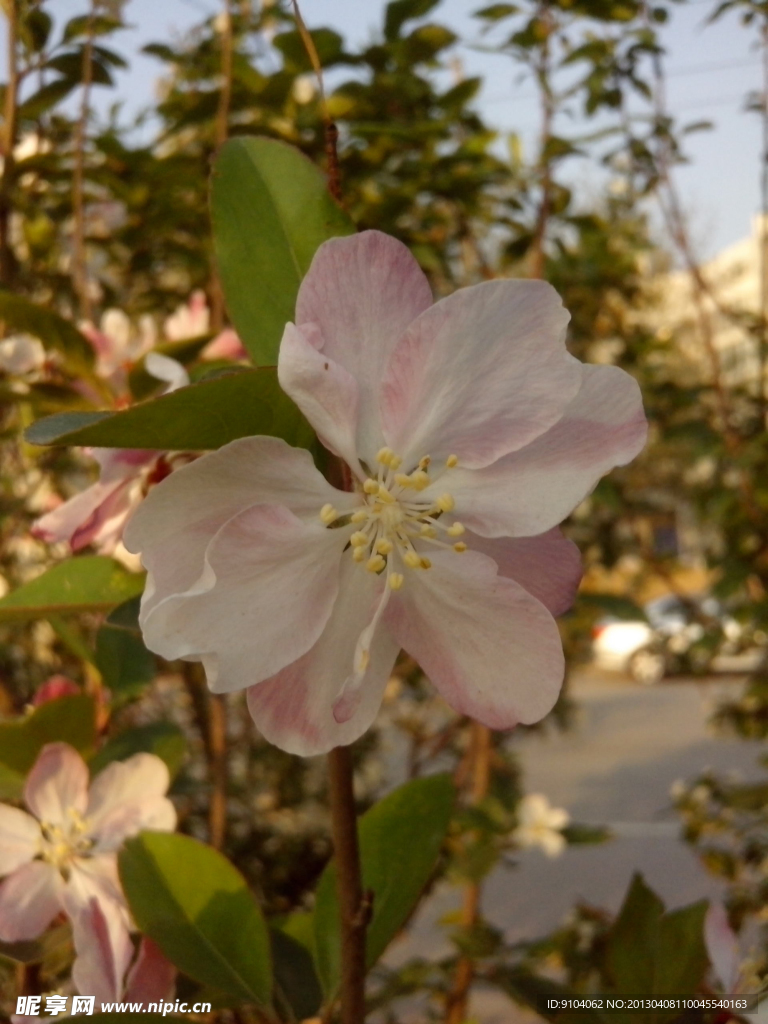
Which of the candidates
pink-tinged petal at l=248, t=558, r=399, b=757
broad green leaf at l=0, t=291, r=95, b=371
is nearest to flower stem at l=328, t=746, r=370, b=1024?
pink-tinged petal at l=248, t=558, r=399, b=757

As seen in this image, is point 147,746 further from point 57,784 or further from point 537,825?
point 537,825

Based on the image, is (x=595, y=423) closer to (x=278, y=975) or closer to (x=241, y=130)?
(x=278, y=975)

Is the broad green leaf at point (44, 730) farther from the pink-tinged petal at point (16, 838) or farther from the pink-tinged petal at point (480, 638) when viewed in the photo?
the pink-tinged petal at point (480, 638)

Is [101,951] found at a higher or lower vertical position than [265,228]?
lower

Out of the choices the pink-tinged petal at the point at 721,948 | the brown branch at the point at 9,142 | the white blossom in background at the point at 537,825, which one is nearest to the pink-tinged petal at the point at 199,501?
the pink-tinged petal at the point at 721,948

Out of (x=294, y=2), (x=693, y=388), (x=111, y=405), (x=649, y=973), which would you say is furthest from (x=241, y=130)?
(x=693, y=388)

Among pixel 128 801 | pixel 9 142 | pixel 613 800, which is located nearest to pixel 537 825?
pixel 128 801
